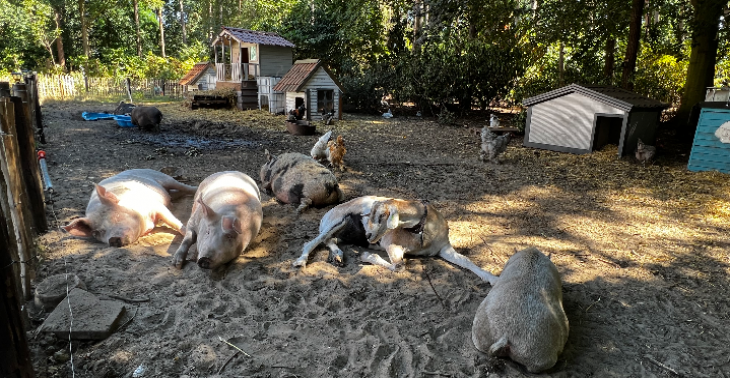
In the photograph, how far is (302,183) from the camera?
6297 mm

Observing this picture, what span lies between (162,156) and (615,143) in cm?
1104

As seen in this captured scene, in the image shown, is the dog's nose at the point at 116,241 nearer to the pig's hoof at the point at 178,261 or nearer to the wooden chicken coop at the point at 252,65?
the pig's hoof at the point at 178,261

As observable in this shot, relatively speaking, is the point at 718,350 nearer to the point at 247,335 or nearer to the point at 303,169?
the point at 247,335

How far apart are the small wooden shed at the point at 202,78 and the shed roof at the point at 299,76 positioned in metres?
8.14

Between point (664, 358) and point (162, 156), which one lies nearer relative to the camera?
point (664, 358)

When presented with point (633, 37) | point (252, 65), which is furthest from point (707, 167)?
point (252, 65)

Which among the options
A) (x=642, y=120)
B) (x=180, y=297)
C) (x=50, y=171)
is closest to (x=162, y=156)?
(x=50, y=171)

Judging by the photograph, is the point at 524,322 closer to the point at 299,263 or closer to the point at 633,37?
the point at 299,263

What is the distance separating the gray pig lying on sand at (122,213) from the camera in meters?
4.70

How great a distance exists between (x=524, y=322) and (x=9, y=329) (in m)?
2.97

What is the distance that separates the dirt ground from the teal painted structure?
0.89 meters

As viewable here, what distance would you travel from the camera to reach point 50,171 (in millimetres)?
7438

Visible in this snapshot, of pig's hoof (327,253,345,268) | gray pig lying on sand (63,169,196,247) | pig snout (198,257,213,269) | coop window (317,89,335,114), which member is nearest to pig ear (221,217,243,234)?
pig snout (198,257,213,269)

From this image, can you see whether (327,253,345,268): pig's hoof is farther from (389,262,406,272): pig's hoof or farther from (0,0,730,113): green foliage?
(0,0,730,113): green foliage
